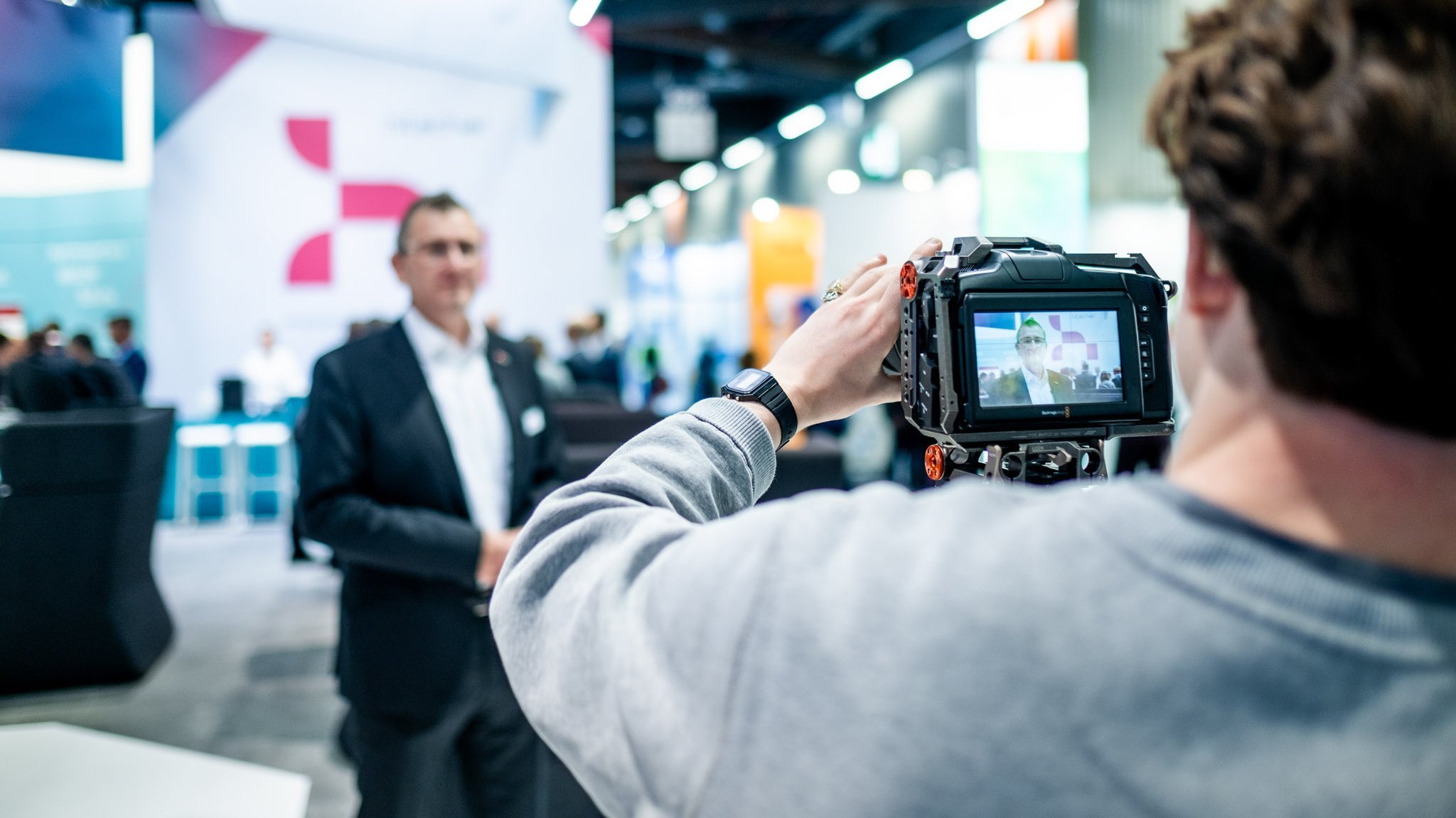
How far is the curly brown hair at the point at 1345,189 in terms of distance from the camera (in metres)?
0.46

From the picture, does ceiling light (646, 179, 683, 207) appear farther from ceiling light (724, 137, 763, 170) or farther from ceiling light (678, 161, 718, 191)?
ceiling light (724, 137, 763, 170)

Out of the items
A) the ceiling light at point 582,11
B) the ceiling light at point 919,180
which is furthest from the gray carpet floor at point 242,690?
the ceiling light at point 919,180

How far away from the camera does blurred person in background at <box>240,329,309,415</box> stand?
25.1ft

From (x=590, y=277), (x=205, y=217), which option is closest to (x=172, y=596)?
(x=205, y=217)

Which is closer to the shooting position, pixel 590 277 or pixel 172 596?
pixel 172 596

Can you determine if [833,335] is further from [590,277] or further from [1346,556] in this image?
[590,277]

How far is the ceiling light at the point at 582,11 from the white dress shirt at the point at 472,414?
6803 millimetres

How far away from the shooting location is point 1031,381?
1029 mm

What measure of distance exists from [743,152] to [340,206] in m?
11.5

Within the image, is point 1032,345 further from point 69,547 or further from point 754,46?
point 754,46

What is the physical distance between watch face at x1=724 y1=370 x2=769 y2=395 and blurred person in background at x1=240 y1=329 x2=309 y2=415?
291 inches

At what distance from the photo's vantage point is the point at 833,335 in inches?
34.1

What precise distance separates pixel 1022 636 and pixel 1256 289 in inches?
8.0

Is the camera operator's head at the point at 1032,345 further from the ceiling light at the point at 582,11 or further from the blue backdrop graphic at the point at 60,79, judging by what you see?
the ceiling light at the point at 582,11
